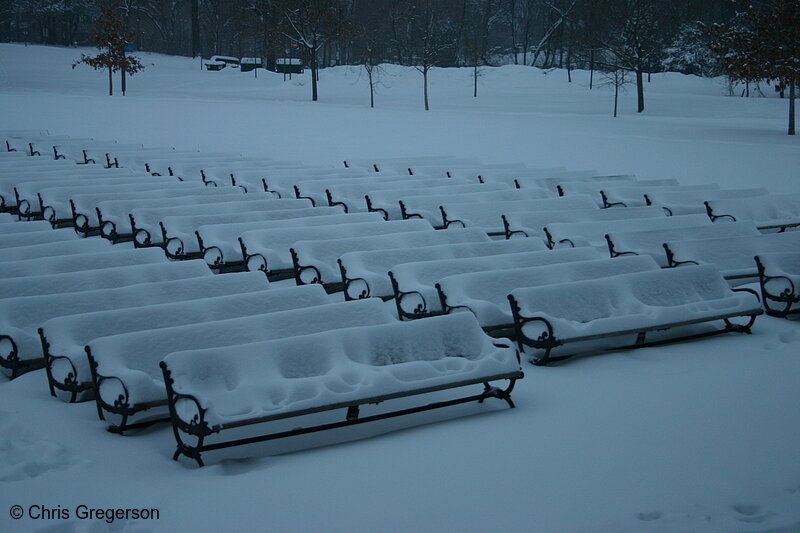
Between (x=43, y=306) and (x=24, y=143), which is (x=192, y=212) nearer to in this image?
(x=43, y=306)

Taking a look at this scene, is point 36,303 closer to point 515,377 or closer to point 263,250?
point 263,250

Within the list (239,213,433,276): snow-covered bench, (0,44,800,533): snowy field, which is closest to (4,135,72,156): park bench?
(239,213,433,276): snow-covered bench

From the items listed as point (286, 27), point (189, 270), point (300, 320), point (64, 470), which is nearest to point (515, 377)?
point (300, 320)

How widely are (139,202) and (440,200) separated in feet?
15.9

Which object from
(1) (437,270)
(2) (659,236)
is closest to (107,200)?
(1) (437,270)

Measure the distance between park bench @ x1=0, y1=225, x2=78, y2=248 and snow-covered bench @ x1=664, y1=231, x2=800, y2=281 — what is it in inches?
299

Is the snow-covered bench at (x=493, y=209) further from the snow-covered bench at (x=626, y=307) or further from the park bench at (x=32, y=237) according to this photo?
the park bench at (x=32, y=237)

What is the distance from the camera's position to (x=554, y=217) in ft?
37.4

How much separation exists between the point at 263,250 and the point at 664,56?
47619 millimetres

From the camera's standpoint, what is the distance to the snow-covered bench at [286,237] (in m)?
9.48

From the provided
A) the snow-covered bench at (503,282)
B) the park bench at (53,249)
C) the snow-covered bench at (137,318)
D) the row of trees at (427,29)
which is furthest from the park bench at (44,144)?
the row of trees at (427,29)

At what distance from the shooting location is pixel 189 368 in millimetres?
5336

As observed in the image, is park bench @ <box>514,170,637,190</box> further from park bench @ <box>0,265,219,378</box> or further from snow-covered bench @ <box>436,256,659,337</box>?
park bench @ <box>0,265,219,378</box>

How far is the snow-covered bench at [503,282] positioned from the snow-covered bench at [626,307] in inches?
→ 15.7
